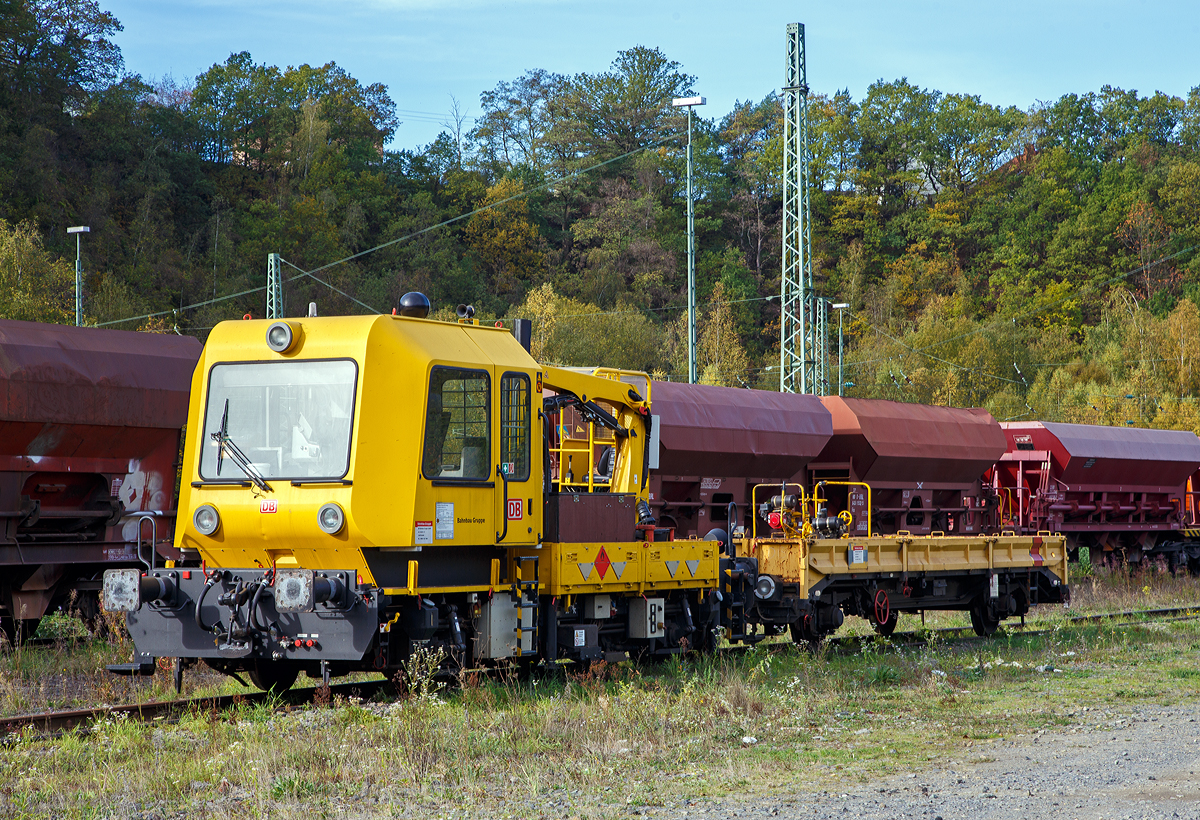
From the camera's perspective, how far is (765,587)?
14.8 meters

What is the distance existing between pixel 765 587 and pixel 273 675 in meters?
Result: 6.21

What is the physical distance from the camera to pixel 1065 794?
24.0ft

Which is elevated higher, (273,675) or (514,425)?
(514,425)

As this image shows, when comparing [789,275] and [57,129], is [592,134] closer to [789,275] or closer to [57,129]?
[57,129]

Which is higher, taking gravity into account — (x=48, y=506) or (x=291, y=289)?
(x=291, y=289)

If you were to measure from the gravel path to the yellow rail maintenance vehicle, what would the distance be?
12.5 ft

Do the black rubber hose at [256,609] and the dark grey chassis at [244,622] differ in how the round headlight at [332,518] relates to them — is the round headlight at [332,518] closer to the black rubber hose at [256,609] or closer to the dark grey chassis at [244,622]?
the dark grey chassis at [244,622]

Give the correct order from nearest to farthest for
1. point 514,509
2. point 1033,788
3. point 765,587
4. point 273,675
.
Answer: point 1033,788 < point 514,509 < point 273,675 < point 765,587

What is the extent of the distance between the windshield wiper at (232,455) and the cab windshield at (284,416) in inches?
1.4

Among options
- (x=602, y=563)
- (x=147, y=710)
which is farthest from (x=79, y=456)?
(x=602, y=563)

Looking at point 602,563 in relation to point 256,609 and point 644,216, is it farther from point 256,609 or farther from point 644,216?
point 644,216

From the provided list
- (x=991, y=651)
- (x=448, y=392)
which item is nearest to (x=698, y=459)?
(x=991, y=651)

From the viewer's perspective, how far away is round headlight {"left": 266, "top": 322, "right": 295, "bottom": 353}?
1021cm

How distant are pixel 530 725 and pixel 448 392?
2963mm
